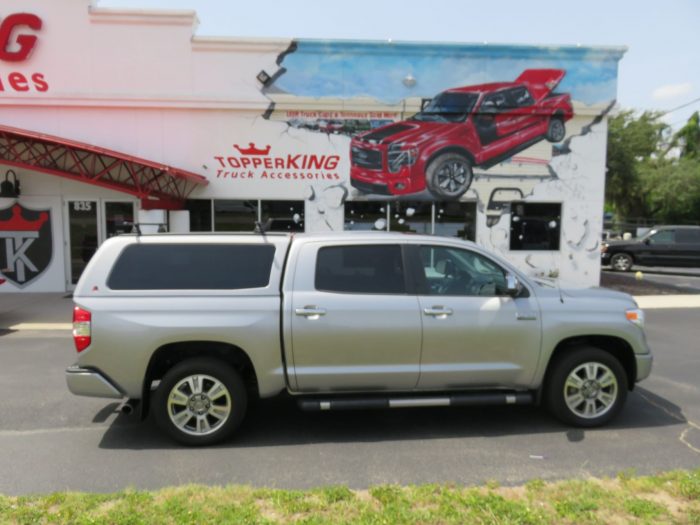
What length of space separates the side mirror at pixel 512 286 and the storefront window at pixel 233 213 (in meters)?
9.42

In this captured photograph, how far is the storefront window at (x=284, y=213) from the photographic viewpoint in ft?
42.7

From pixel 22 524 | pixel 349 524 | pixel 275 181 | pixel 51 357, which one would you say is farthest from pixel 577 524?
pixel 275 181

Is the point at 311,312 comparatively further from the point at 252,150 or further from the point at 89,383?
the point at 252,150

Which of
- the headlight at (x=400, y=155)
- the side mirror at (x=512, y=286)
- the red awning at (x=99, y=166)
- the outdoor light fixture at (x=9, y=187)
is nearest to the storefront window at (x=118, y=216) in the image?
the red awning at (x=99, y=166)

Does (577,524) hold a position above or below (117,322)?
below

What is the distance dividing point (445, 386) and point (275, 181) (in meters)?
9.35

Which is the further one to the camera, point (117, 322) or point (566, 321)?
point (566, 321)

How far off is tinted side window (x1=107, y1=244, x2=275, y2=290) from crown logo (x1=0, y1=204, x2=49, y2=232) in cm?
1008

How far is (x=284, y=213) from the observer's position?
13031mm

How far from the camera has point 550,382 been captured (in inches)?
181

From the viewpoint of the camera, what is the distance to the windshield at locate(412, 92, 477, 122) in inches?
508

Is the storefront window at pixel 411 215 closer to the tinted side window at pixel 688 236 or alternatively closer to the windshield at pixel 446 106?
the windshield at pixel 446 106

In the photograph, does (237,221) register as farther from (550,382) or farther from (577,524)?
(577,524)

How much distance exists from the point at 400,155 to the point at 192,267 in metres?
9.43
